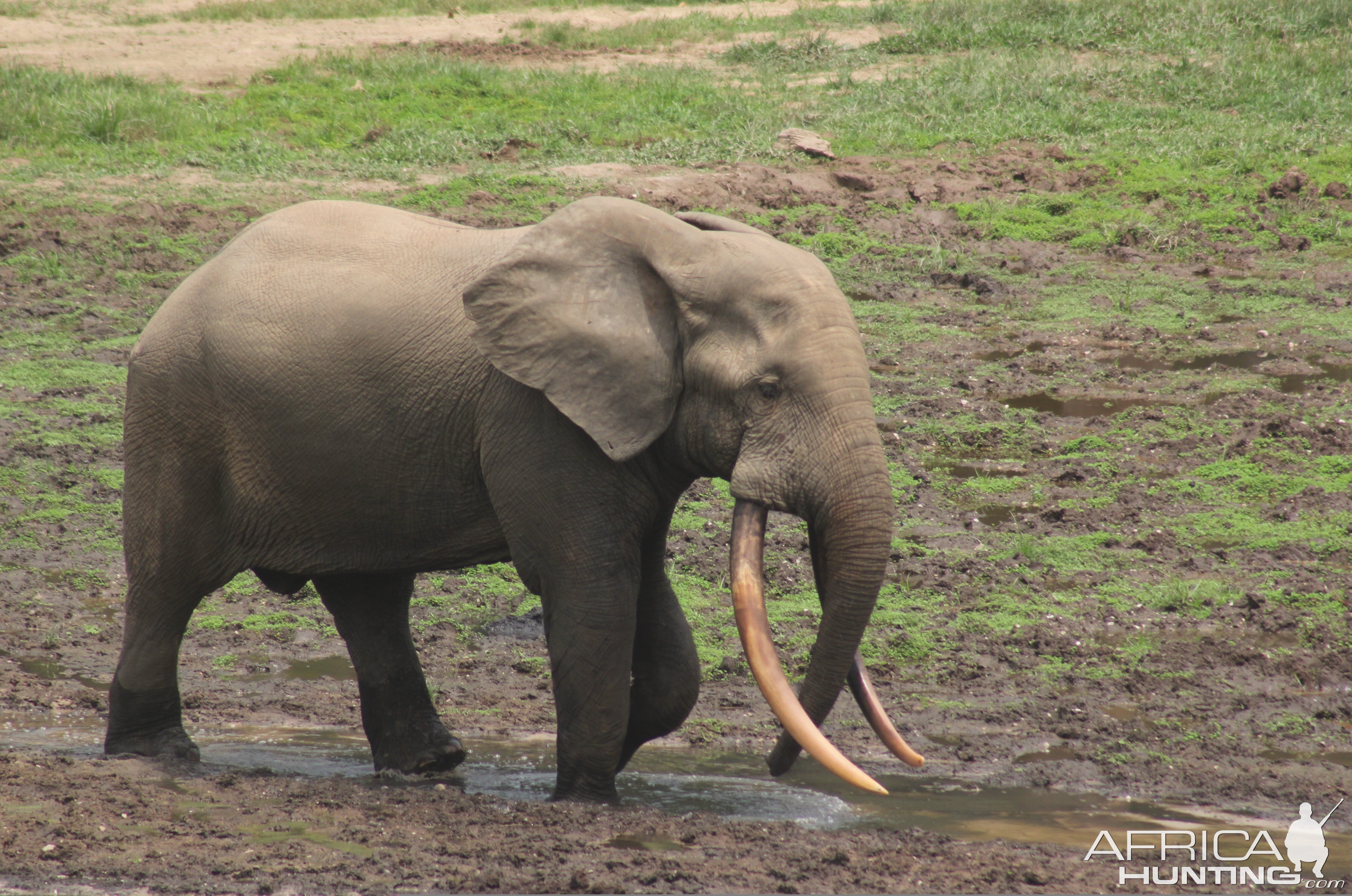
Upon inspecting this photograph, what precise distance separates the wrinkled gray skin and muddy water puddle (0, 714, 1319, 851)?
0.78ft

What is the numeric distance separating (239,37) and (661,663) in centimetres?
1788

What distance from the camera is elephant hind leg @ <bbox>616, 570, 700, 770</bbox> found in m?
5.41

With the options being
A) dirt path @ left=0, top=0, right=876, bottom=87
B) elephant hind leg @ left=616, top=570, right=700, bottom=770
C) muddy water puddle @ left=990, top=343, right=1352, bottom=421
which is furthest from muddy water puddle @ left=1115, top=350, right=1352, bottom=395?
dirt path @ left=0, top=0, right=876, bottom=87

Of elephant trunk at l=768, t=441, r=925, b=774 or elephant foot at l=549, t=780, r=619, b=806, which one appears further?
elephant foot at l=549, t=780, r=619, b=806

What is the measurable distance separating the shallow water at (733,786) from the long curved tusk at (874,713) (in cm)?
59

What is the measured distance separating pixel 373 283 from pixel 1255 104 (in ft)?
44.9

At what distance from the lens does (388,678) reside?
5.77 m

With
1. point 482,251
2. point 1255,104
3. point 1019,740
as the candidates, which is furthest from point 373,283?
point 1255,104

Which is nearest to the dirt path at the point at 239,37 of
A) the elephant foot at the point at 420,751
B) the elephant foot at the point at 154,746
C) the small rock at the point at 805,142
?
the small rock at the point at 805,142

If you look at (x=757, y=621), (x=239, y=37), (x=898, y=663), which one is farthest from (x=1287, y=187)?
(x=239, y=37)

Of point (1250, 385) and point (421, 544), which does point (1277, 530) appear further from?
point (421, 544)

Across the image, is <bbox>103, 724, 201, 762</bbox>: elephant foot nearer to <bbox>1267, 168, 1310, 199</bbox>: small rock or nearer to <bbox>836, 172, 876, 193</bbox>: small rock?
<bbox>836, 172, 876, 193</bbox>: small rock

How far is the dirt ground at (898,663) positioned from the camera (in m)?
4.39

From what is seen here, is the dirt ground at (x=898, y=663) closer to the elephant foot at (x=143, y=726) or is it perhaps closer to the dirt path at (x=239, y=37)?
the elephant foot at (x=143, y=726)
